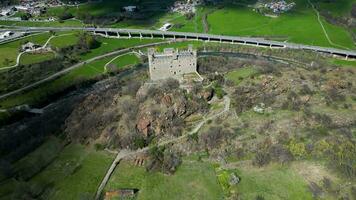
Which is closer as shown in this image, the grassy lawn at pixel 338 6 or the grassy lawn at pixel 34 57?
the grassy lawn at pixel 34 57

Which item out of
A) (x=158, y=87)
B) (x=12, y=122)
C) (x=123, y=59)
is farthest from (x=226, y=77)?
(x=12, y=122)

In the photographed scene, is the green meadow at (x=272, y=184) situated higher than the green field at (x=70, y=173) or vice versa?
the green meadow at (x=272, y=184)

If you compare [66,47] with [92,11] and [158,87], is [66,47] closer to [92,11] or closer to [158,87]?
[92,11]

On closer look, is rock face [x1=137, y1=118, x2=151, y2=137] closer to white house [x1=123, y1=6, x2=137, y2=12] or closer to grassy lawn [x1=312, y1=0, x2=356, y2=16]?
white house [x1=123, y1=6, x2=137, y2=12]

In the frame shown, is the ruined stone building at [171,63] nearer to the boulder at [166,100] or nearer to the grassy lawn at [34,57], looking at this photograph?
the boulder at [166,100]

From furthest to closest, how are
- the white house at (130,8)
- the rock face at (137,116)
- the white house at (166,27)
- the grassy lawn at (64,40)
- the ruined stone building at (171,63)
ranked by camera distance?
the white house at (130,8)
the white house at (166,27)
the grassy lawn at (64,40)
the ruined stone building at (171,63)
the rock face at (137,116)

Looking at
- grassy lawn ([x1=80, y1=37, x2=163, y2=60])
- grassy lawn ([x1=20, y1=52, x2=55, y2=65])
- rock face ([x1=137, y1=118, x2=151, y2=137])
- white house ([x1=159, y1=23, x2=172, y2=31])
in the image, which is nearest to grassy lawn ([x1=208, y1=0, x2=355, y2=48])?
white house ([x1=159, y1=23, x2=172, y2=31])

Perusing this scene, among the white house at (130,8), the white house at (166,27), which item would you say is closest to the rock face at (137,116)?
the white house at (166,27)
